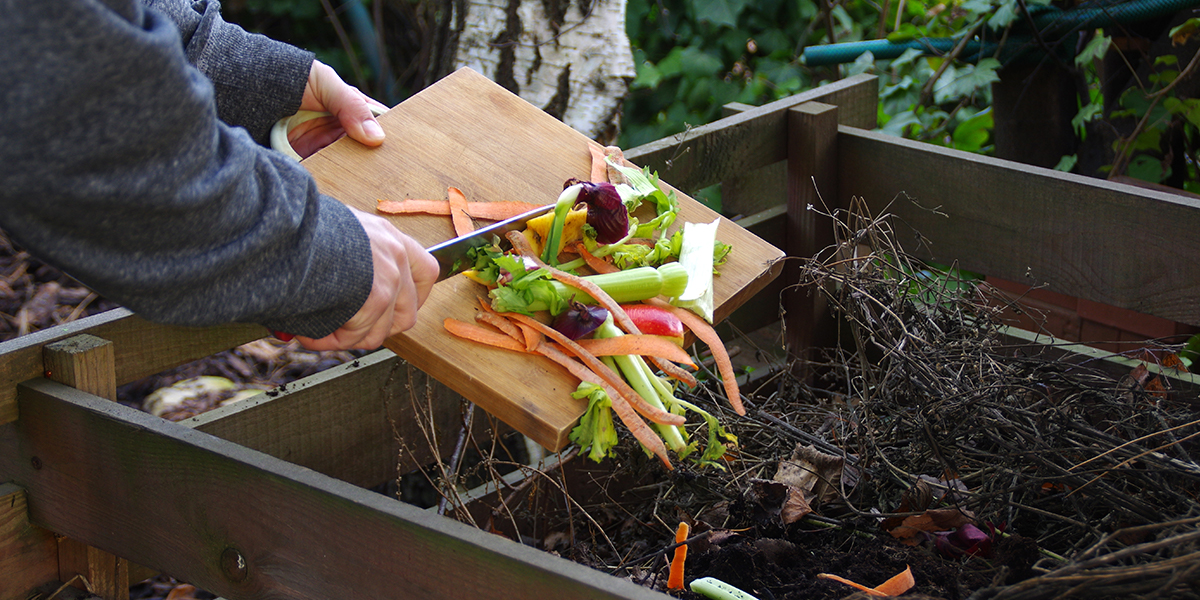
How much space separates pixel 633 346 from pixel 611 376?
8cm

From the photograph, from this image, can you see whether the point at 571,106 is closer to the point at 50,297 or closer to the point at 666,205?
the point at 666,205

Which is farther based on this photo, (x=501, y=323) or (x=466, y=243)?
(x=466, y=243)

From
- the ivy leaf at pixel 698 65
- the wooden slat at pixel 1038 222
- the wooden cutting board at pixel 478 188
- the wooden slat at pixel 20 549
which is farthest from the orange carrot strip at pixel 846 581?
the ivy leaf at pixel 698 65

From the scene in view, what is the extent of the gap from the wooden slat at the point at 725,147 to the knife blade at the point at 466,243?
0.67 metres

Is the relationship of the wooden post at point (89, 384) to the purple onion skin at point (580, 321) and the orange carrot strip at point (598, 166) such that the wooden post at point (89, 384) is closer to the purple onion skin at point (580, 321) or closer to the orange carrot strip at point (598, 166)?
the purple onion skin at point (580, 321)

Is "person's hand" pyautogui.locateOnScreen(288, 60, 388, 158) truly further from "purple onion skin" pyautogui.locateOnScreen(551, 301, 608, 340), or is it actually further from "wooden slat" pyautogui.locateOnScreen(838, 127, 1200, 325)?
"wooden slat" pyautogui.locateOnScreen(838, 127, 1200, 325)

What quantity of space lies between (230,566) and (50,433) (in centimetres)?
44

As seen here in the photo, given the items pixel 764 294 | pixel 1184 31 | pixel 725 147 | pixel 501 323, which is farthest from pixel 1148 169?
pixel 501 323

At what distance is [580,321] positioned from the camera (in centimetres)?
167

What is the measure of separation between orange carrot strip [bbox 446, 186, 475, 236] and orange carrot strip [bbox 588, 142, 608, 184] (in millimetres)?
318

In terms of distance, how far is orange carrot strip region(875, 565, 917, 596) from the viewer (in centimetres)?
155

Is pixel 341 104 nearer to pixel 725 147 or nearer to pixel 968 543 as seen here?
pixel 725 147

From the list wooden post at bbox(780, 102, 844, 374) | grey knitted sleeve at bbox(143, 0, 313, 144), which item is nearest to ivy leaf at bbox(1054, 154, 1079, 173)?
wooden post at bbox(780, 102, 844, 374)

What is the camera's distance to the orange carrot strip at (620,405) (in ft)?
5.08
